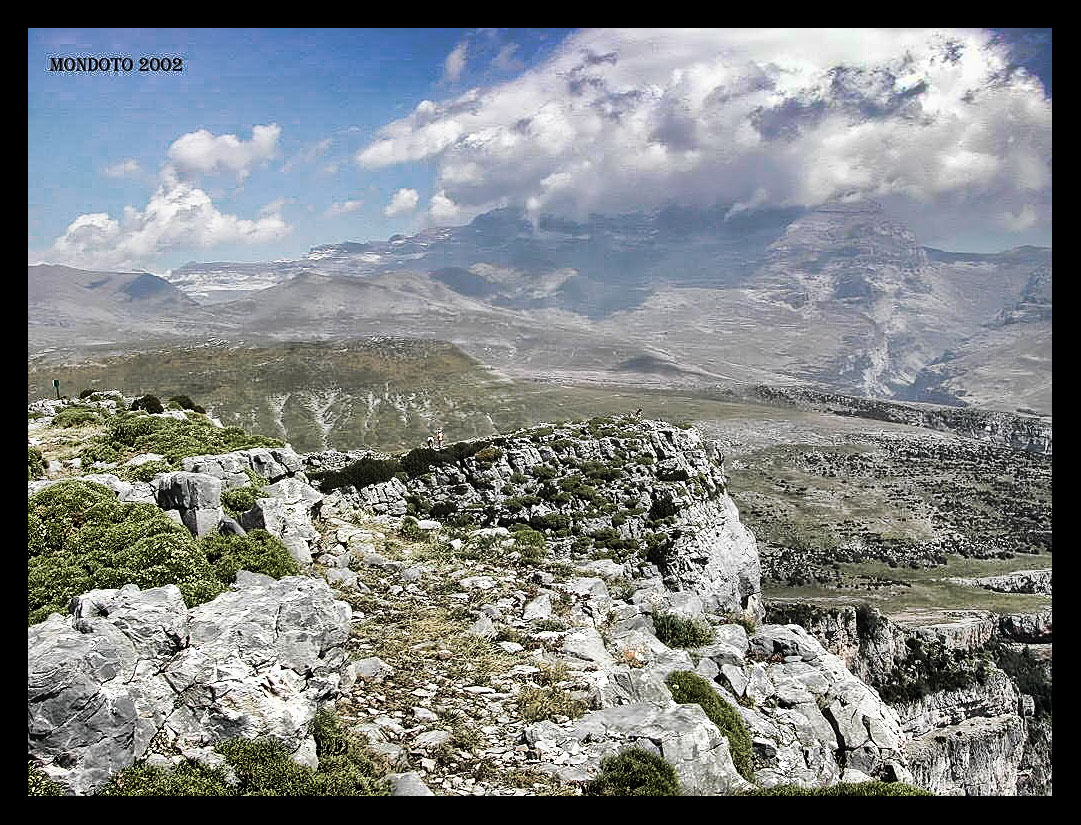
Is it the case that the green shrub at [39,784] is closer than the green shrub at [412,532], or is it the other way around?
the green shrub at [39,784]

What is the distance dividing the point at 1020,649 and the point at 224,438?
120 metres

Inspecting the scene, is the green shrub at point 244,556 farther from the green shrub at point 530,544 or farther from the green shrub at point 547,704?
the green shrub at point 530,544

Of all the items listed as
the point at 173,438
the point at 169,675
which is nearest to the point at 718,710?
the point at 169,675

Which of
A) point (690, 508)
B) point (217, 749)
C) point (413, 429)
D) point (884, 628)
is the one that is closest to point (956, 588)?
point (884, 628)

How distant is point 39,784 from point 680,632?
39.6 feet

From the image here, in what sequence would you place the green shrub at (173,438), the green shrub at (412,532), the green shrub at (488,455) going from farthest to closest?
1. the green shrub at (488,455)
2. the green shrub at (412,532)
3. the green shrub at (173,438)

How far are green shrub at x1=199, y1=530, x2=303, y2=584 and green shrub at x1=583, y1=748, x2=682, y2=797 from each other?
→ 7723mm

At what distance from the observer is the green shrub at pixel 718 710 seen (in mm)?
11609

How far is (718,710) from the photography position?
12359 mm

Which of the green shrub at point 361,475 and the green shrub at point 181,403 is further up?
the green shrub at point 181,403

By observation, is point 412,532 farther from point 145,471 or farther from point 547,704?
point 547,704

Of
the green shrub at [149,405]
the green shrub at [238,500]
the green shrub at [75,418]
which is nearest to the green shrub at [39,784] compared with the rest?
the green shrub at [238,500]

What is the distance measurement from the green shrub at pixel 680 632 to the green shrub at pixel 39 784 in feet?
37.7
